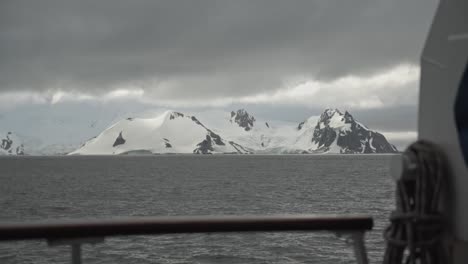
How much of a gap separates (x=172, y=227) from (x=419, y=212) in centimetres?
125

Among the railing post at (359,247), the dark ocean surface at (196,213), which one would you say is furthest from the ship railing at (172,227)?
the dark ocean surface at (196,213)

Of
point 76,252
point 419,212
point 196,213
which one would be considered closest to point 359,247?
point 419,212

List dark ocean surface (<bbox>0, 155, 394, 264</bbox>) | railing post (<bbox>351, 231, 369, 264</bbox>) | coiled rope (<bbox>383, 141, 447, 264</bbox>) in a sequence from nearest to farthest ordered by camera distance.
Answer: coiled rope (<bbox>383, 141, 447, 264</bbox>) < railing post (<bbox>351, 231, 369, 264</bbox>) < dark ocean surface (<bbox>0, 155, 394, 264</bbox>)

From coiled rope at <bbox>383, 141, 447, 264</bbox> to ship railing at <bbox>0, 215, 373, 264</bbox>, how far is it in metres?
0.23

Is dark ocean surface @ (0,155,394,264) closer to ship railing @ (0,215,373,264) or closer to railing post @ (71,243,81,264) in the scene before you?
ship railing @ (0,215,373,264)

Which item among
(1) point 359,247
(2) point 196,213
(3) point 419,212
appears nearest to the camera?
(3) point 419,212

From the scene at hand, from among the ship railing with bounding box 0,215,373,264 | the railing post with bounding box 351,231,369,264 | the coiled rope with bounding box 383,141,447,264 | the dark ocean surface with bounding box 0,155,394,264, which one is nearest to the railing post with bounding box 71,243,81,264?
the ship railing with bounding box 0,215,373,264

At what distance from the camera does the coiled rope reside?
2750 millimetres

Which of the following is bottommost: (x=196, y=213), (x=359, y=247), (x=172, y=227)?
(x=196, y=213)

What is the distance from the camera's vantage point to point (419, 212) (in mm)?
2771

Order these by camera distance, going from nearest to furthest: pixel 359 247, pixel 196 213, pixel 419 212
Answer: pixel 419 212 < pixel 359 247 < pixel 196 213

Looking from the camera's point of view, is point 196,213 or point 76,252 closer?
point 76,252

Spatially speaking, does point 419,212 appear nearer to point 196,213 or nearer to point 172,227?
point 172,227

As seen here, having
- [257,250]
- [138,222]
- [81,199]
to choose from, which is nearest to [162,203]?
[81,199]
